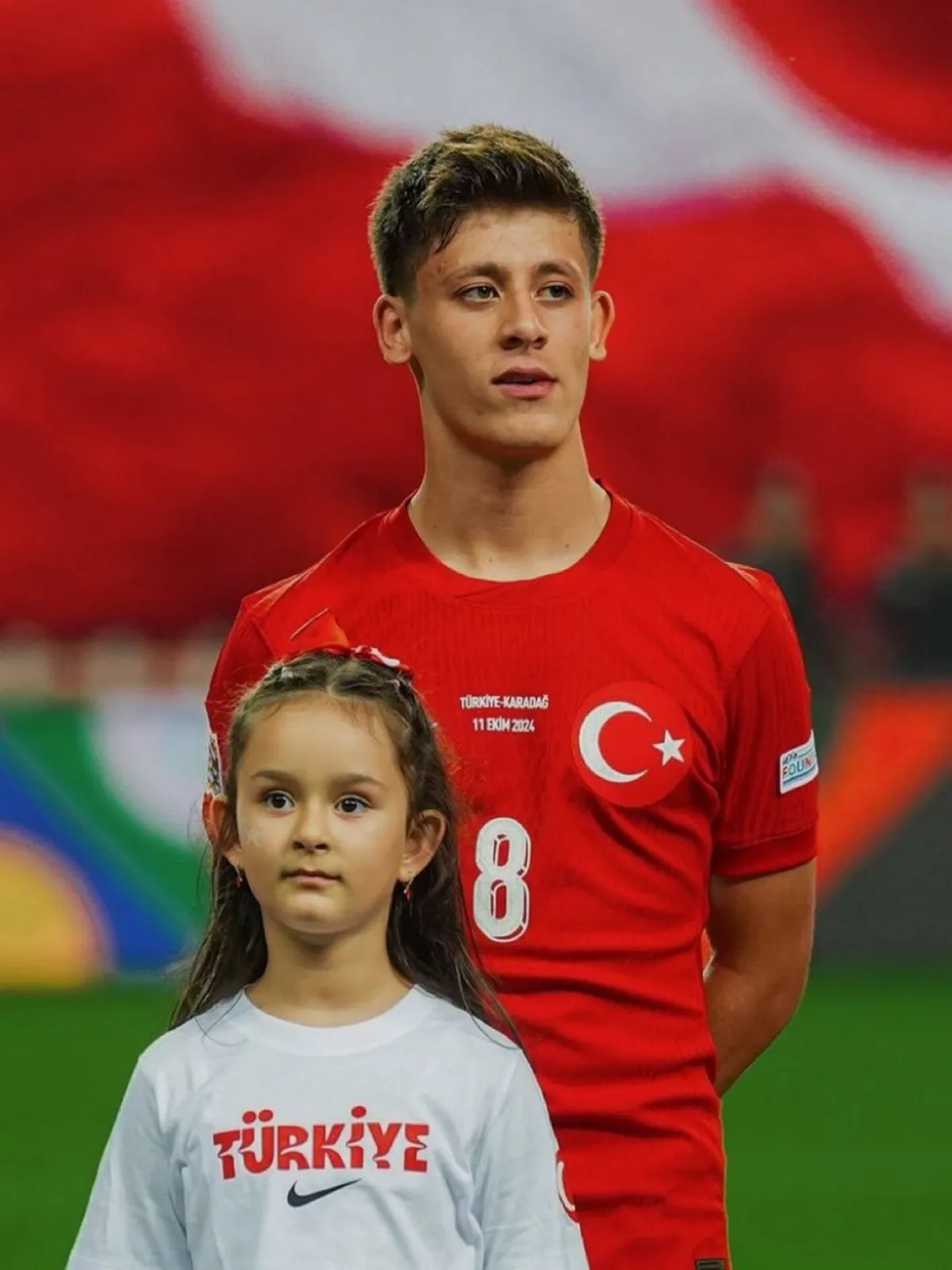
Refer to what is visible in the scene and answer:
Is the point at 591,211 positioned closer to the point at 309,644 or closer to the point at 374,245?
the point at 374,245

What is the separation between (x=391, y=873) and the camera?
2.61m

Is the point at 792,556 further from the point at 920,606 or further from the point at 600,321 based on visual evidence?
the point at 600,321

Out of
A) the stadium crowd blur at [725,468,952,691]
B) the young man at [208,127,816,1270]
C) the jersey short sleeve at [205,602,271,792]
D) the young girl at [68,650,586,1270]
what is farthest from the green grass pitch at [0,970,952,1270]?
the young girl at [68,650,586,1270]

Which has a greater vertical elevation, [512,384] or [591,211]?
[591,211]

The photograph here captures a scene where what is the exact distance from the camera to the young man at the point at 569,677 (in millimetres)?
2785

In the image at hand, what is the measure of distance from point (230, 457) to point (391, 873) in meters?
10.6

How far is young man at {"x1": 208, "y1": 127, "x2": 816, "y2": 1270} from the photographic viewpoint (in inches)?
110

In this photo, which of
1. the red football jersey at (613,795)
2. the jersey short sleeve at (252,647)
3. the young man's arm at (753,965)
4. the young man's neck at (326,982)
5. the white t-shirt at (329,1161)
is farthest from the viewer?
the young man's arm at (753,965)

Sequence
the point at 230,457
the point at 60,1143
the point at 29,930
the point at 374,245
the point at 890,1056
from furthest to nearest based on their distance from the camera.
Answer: the point at 230,457, the point at 29,930, the point at 890,1056, the point at 60,1143, the point at 374,245

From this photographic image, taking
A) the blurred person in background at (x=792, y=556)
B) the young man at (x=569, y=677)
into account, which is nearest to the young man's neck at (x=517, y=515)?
the young man at (x=569, y=677)

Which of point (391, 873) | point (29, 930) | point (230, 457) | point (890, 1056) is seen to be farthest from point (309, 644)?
point (230, 457)

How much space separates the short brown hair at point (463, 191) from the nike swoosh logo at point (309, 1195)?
971mm

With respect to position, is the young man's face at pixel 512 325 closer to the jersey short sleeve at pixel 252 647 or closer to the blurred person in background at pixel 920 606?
the jersey short sleeve at pixel 252 647

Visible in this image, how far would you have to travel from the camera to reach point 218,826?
9.01 feet
